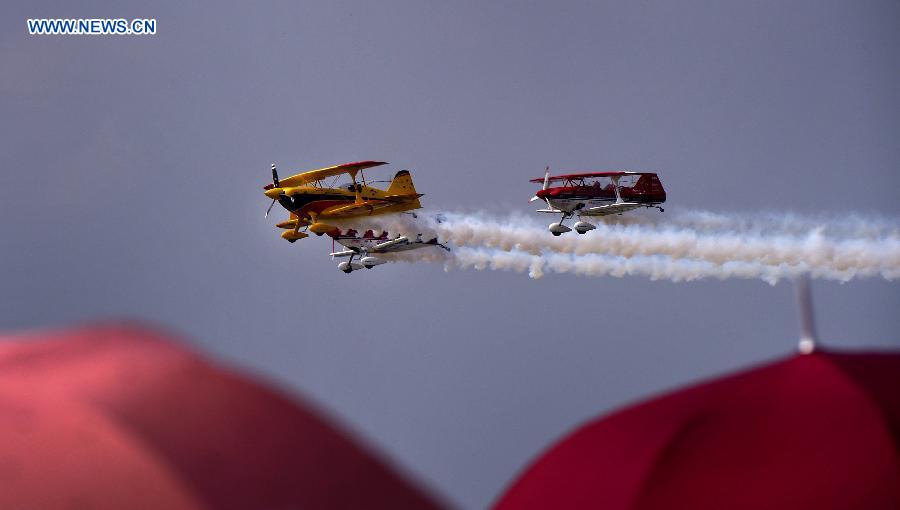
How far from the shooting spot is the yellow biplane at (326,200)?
162 ft

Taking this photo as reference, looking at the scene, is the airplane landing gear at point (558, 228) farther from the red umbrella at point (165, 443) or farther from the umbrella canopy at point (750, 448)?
the red umbrella at point (165, 443)

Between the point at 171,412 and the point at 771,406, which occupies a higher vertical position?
the point at 171,412

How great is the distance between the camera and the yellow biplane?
162 ft

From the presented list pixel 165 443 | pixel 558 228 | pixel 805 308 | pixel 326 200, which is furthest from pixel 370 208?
pixel 165 443

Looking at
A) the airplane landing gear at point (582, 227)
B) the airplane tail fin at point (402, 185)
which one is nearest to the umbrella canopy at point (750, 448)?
the airplane landing gear at point (582, 227)

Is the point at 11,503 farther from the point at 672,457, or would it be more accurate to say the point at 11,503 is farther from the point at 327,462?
the point at 672,457

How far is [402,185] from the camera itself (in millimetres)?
53719

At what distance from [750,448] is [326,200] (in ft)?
113

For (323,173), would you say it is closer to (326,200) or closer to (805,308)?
(326,200)

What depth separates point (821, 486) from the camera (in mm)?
16156

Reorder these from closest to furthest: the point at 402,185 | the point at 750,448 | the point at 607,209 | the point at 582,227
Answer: the point at 750,448 < the point at 582,227 < the point at 607,209 < the point at 402,185

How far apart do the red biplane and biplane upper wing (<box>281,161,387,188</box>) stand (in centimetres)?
725

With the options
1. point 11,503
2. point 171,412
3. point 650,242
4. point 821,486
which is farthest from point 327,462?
point 650,242

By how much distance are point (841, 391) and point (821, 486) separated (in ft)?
5.57
